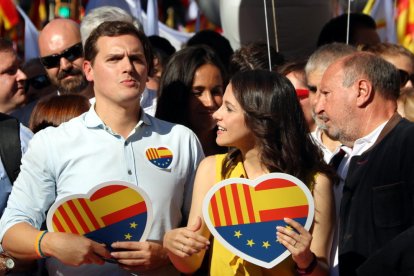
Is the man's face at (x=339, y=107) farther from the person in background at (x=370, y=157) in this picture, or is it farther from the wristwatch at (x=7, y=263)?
the wristwatch at (x=7, y=263)

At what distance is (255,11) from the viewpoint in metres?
7.45

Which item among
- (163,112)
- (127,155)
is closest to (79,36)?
(163,112)

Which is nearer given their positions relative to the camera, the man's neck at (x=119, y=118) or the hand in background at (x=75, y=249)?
the hand in background at (x=75, y=249)

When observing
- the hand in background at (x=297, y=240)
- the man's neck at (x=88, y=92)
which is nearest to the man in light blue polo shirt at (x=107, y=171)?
the hand in background at (x=297, y=240)

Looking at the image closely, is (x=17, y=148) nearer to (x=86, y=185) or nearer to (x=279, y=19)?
(x=86, y=185)

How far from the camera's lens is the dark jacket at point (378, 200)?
12.6ft

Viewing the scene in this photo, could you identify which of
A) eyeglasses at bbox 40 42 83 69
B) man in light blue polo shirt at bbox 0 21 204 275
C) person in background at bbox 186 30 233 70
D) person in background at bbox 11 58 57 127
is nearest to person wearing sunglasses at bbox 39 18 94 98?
eyeglasses at bbox 40 42 83 69

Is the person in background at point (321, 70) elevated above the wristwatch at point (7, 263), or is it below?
above

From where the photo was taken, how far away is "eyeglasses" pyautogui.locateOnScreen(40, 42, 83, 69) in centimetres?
632

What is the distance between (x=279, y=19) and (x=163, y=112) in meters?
2.52

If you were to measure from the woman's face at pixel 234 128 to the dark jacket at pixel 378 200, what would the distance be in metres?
0.47

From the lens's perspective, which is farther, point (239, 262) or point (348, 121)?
point (348, 121)

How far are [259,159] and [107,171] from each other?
651 mm

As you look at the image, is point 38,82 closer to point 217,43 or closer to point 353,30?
point 217,43
